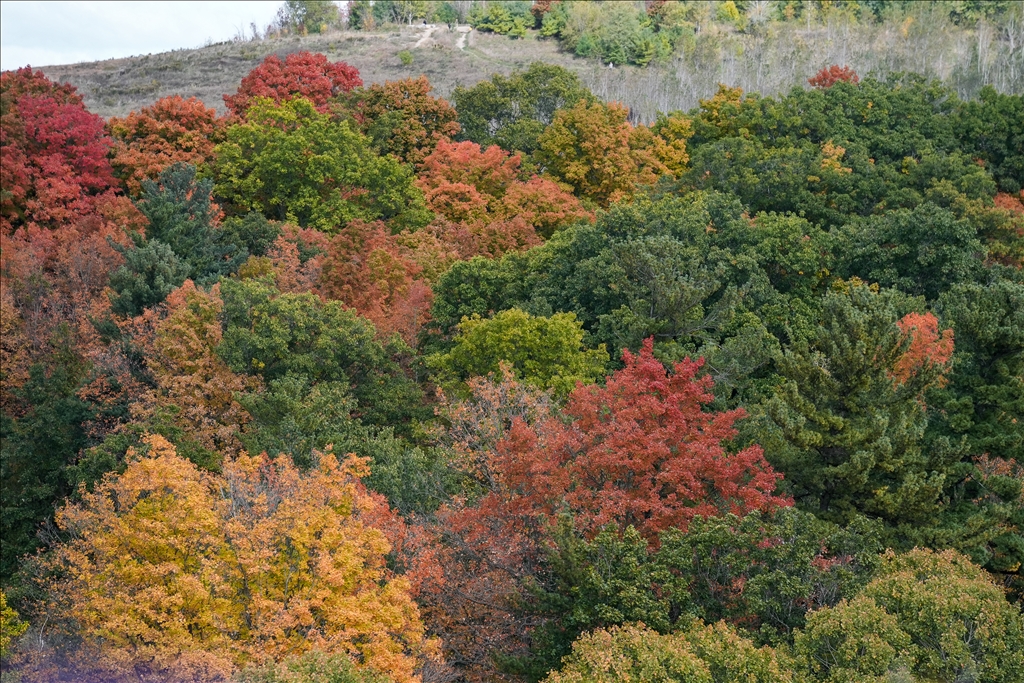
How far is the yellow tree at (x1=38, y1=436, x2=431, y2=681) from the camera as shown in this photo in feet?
70.8

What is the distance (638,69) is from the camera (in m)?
99.2

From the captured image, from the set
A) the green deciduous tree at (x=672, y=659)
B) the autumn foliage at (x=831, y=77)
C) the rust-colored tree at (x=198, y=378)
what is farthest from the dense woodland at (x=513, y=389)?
the autumn foliage at (x=831, y=77)

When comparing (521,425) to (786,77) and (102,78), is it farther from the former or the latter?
(102,78)

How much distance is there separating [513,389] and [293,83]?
41823 mm

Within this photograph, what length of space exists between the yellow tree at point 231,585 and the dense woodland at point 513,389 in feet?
0.37

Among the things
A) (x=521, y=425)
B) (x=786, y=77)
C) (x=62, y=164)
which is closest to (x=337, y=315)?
(x=521, y=425)

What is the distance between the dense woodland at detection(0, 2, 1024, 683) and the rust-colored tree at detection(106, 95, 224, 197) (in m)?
0.32

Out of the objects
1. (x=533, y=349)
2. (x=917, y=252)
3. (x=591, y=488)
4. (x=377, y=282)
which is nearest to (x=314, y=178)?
(x=377, y=282)

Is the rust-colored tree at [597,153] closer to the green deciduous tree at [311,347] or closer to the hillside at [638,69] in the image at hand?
the hillside at [638,69]

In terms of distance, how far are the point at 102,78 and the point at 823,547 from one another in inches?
3966

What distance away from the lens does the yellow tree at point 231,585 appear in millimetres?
21578

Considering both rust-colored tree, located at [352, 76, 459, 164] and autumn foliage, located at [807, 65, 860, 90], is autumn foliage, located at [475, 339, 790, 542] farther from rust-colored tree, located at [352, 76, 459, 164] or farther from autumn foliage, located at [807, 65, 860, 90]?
autumn foliage, located at [807, 65, 860, 90]

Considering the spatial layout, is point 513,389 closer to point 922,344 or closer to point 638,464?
point 638,464

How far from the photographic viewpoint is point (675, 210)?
138 feet
